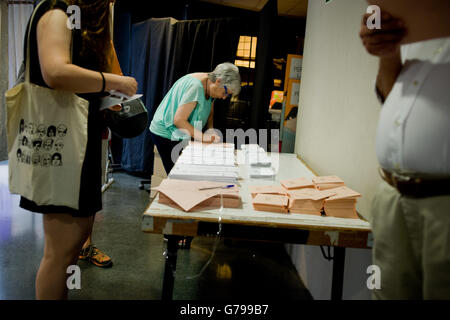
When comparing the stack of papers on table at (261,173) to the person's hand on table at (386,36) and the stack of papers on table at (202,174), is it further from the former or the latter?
the person's hand on table at (386,36)

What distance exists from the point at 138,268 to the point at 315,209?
143 cm

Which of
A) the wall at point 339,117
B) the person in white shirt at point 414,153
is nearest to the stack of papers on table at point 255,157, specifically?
the wall at point 339,117

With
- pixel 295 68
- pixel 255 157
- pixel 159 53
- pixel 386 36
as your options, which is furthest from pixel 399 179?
pixel 159 53

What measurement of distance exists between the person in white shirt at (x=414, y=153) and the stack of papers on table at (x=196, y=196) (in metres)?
0.57

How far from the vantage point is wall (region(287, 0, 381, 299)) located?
144 centimetres

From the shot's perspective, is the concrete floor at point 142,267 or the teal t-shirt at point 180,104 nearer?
the concrete floor at point 142,267

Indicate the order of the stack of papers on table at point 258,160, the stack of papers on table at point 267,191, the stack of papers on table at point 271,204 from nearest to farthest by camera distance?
the stack of papers on table at point 271,204
the stack of papers on table at point 267,191
the stack of papers on table at point 258,160

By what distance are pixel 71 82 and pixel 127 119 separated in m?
0.38

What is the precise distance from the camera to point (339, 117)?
5.98ft

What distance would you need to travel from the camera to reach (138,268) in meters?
2.20

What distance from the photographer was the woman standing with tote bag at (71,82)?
97 cm

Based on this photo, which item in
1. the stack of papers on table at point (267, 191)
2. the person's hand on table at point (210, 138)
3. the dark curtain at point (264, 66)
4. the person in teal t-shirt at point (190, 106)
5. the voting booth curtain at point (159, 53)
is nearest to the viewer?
the stack of papers on table at point (267, 191)

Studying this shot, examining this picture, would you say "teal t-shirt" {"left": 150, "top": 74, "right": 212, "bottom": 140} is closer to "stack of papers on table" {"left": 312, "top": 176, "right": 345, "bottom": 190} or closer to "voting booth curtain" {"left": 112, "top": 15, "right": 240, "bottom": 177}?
"stack of papers on table" {"left": 312, "top": 176, "right": 345, "bottom": 190}
